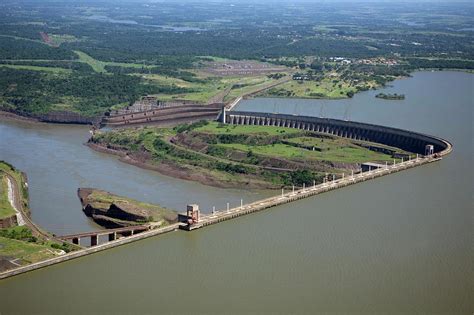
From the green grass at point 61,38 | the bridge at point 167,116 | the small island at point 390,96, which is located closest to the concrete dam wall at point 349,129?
the bridge at point 167,116

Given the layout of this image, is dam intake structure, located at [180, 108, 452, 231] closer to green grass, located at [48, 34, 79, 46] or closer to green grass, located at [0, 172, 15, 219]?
green grass, located at [0, 172, 15, 219]

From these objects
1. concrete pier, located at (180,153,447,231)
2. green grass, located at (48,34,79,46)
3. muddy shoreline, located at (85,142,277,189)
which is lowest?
muddy shoreline, located at (85,142,277,189)

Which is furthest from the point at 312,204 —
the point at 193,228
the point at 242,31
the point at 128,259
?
the point at 242,31

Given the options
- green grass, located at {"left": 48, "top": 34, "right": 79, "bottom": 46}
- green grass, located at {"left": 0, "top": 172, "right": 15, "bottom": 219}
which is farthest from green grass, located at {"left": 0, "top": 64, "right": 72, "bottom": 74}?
green grass, located at {"left": 0, "top": 172, "right": 15, "bottom": 219}

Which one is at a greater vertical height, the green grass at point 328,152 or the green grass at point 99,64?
the green grass at point 99,64

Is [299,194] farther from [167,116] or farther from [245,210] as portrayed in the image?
[167,116]

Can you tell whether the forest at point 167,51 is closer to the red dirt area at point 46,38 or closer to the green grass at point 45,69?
the red dirt area at point 46,38
